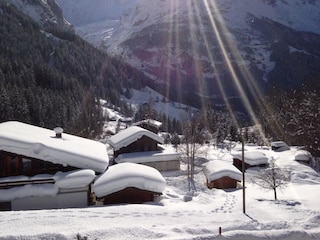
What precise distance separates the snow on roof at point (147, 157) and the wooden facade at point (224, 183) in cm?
713

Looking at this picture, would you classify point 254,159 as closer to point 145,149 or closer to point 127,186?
point 145,149

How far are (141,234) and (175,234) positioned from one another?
1477 mm

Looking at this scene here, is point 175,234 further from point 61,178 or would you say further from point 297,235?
point 61,178

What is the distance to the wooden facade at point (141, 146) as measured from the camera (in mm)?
43438

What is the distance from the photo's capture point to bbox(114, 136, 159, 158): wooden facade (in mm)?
43438

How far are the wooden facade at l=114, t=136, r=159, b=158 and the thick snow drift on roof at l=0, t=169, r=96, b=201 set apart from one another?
68.5 ft

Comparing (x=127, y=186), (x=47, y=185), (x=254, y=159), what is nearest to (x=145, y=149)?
(x=254, y=159)

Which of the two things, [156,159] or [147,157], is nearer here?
[147,157]

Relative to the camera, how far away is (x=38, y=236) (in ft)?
44.4

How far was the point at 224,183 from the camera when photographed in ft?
124

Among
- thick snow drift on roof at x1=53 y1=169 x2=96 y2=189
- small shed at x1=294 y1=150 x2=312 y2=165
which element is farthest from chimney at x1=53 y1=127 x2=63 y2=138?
small shed at x1=294 y1=150 x2=312 y2=165

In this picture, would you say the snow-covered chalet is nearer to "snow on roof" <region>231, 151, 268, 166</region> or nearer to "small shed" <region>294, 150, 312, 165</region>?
"snow on roof" <region>231, 151, 268, 166</region>

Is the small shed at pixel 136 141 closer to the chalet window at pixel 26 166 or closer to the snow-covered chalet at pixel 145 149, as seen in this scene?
the snow-covered chalet at pixel 145 149

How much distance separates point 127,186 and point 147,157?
18933 mm
